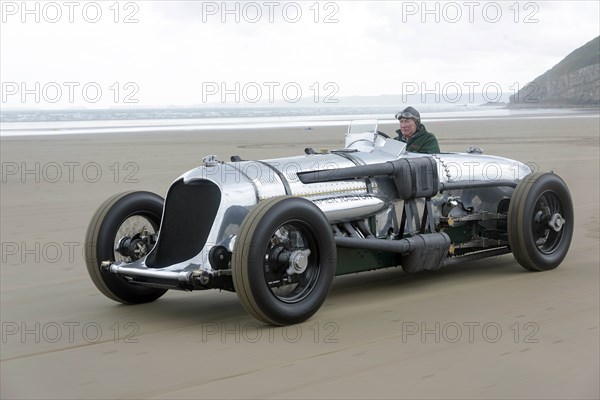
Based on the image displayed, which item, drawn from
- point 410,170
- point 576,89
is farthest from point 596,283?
point 576,89

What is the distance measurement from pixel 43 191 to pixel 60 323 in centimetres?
829

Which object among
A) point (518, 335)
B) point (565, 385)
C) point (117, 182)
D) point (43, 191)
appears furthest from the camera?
point (117, 182)

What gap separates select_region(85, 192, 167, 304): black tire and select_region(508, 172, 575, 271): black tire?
9.79 ft

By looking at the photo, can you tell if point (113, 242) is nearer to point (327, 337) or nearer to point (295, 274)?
point (295, 274)

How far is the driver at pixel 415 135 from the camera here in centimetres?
827

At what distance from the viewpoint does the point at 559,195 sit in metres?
8.14

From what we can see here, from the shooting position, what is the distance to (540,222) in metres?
8.02

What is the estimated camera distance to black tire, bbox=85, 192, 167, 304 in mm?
6793

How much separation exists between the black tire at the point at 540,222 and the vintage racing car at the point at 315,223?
0.01 metres

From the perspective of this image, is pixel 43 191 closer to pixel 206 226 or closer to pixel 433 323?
pixel 206 226
